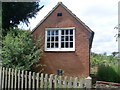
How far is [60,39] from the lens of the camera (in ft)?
36.6

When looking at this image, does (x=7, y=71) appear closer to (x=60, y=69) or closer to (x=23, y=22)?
(x=60, y=69)

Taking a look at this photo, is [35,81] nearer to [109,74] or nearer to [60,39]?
[60,39]

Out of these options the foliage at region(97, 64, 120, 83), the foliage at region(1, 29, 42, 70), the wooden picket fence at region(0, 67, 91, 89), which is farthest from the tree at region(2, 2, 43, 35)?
the foliage at region(97, 64, 120, 83)

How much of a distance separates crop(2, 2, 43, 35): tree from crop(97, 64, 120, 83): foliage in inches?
317

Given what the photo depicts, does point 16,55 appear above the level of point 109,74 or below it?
above

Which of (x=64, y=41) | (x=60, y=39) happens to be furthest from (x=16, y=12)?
(x=64, y=41)

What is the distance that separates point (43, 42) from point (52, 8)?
2.60m

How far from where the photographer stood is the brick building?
35.2ft

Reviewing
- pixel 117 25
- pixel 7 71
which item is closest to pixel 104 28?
pixel 117 25

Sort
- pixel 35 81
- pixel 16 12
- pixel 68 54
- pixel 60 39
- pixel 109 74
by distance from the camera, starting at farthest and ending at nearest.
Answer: pixel 16 12
pixel 60 39
pixel 109 74
pixel 68 54
pixel 35 81

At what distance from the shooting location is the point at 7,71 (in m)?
5.98

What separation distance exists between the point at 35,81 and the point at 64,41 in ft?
20.6

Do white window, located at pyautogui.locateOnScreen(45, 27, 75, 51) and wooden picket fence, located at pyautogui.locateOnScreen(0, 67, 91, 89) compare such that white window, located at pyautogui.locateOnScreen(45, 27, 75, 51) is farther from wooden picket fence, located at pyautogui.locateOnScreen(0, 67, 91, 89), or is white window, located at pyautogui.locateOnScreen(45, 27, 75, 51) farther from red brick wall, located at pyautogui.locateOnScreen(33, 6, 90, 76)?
wooden picket fence, located at pyautogui.locateOnScreen(0, 67, 91, 89)

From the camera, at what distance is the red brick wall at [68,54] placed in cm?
1070
